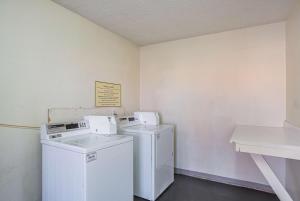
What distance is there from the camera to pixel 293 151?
3.69 ft

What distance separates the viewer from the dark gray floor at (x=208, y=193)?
2.34 meters

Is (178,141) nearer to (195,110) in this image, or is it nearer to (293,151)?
(195,110)

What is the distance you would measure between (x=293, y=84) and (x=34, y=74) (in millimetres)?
2859

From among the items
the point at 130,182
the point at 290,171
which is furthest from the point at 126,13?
the point at 290,171

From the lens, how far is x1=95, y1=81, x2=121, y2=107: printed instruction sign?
2.56 m

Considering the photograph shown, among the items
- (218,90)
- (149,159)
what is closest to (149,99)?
(218,90)

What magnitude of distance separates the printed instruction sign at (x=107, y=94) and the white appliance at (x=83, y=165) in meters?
0.68

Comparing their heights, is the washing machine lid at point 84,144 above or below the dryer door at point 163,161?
above

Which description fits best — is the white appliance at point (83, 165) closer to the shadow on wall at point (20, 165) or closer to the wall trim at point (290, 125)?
the shadow on wall at point (20, 165)

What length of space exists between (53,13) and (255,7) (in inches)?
91.0

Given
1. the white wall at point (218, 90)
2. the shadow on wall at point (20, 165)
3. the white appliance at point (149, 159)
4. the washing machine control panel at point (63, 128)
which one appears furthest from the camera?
the white wall at point (218, 90)

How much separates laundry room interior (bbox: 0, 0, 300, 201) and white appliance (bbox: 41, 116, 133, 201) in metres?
0.01

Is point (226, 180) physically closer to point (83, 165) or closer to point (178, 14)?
point (83, 165)

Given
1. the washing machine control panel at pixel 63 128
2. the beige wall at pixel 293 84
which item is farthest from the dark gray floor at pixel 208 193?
the washing machine control panel at pixel 63 128
